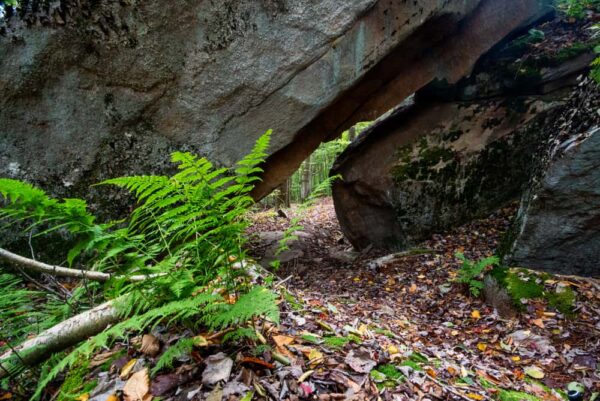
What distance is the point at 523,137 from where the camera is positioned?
20.6 feet

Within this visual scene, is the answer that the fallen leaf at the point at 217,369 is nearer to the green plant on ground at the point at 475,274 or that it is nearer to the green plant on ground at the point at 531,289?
the green plant on ground at the point at 531,289

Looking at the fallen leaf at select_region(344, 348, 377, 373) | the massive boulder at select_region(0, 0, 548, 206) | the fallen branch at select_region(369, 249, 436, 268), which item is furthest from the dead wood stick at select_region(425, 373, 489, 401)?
the massive boulder at select_region(0, 0, 548, 206)

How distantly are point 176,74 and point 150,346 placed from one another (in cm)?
404

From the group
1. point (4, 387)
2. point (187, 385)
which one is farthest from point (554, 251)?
point (4, 387)

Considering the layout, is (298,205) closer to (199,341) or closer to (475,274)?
(199,341)

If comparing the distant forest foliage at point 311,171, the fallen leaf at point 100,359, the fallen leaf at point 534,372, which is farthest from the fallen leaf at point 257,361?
the distant forest foliage at point 311,171

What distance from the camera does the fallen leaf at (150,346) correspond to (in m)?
1.93

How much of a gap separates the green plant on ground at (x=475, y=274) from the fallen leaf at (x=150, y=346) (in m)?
3.86

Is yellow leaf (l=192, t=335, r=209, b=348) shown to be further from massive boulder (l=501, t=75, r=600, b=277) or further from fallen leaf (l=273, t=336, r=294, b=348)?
massive boulder (l=501, t=75, r=600, b=277)

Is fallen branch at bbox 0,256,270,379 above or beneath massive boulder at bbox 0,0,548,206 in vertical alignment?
beneath

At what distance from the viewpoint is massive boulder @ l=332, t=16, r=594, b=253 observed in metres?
6.29

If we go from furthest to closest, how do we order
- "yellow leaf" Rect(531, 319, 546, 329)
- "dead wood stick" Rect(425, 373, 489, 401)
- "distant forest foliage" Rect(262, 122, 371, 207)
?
"distant forest foliage" Rect(262, 122, 371, 207), "yellow leaf" Rect(531, 319, 546, 329), "dead wood stick" Rect(425, 373, 489, 401)

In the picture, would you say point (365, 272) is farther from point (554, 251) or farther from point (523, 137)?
point (523, 137)

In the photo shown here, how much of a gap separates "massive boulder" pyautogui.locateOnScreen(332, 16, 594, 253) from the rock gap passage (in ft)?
0.13
